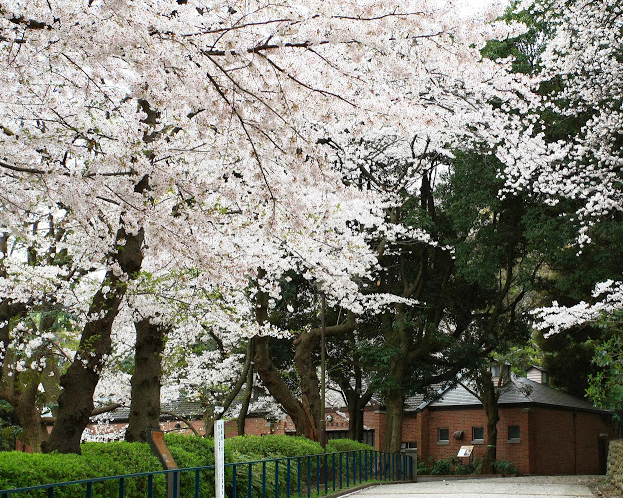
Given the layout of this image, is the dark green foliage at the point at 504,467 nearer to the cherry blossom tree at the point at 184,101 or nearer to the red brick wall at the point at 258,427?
the red brick wall at the point at 258,427

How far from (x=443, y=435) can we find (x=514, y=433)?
12.9 ft

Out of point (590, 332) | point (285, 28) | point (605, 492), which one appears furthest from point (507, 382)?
point (285, 28)

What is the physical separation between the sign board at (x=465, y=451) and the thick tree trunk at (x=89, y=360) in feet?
86.9

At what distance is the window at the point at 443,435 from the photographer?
36.1 m

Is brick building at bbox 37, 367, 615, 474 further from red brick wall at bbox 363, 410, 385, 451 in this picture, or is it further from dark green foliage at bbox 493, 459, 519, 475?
dark green foliage at bbox 493, 459, 519, 475

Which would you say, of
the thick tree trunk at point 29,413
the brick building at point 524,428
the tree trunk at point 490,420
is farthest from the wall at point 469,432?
the thick tree trunk at point 29,413

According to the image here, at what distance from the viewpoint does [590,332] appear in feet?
93.8

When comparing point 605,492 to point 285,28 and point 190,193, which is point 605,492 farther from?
point 285,28

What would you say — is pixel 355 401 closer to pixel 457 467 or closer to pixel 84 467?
pixel 457 467

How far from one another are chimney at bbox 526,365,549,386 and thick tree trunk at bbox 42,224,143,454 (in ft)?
106

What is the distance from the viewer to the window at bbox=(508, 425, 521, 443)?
33.8m

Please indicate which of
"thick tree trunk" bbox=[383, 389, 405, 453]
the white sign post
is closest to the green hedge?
the white sign post

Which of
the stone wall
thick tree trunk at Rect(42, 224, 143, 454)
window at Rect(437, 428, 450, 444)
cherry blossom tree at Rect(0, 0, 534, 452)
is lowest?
window at Rect(437, 428, 450, 444)

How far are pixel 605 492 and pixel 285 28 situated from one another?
13.9 metres
